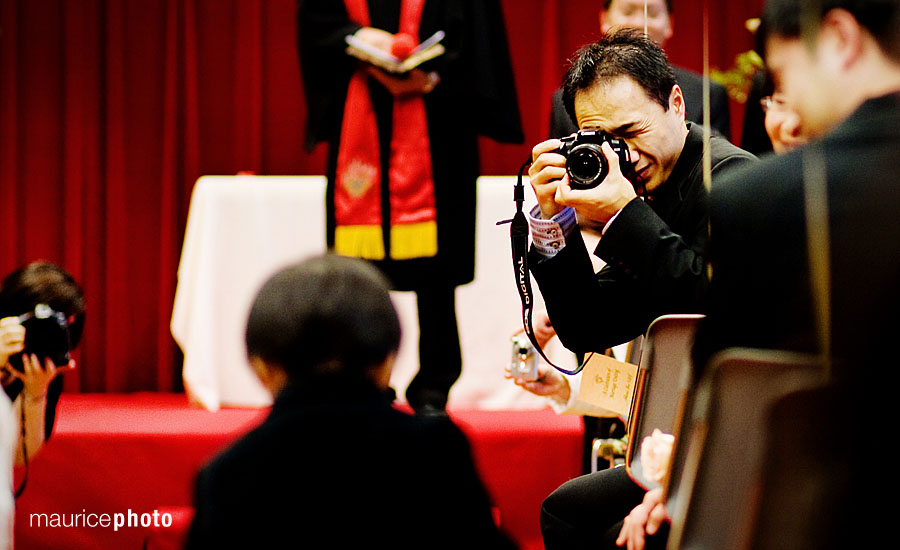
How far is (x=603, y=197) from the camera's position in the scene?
134 centimetres

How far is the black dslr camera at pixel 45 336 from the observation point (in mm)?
2021

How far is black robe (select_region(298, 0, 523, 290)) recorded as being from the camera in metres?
2.41

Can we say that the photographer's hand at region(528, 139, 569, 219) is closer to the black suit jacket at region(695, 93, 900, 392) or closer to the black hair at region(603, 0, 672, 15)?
the black suit jacket at region(695, 93, 900, 392)

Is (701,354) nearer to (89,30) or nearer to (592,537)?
(592,537)

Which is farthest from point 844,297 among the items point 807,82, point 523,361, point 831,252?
point 523,361

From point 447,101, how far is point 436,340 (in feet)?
1.94

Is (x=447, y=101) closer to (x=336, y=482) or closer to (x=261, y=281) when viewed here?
(x=261, y=281)

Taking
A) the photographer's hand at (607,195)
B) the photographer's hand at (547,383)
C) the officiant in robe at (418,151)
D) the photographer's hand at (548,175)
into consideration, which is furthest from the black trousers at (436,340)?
the photographer's hand at (607,195)

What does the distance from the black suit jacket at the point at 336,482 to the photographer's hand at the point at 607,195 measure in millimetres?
485

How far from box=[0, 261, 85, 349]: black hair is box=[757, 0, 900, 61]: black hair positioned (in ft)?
5.68

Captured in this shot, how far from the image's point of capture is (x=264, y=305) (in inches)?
38.8

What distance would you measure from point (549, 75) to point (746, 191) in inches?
121

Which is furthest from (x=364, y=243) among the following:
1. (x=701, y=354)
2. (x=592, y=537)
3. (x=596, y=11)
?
(x=596, y=11)

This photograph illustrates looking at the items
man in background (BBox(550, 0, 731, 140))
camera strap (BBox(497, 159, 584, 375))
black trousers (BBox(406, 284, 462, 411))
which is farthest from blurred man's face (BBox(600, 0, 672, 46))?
camera strap (BBox(497, 159, 584, 375))
